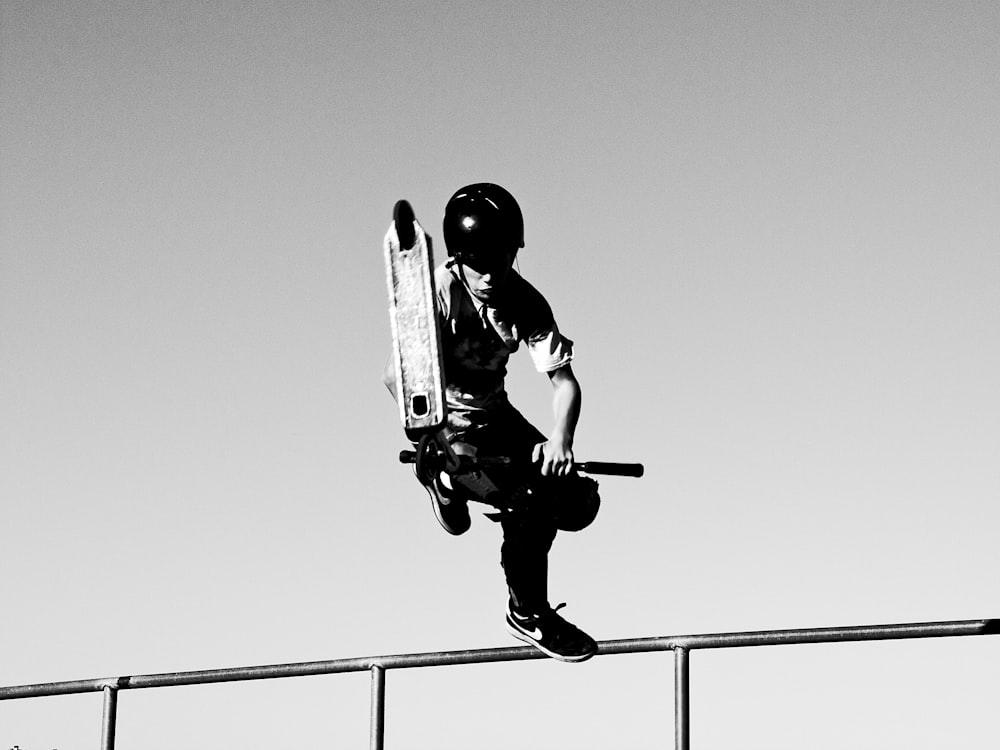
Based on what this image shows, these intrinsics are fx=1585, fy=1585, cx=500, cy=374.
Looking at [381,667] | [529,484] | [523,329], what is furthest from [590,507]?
[381,667]

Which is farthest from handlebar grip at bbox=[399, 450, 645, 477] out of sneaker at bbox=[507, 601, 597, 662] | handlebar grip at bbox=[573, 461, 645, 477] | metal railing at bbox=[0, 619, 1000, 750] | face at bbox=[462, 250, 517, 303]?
metal railing at bbox=[0, 619, 1000, 750]

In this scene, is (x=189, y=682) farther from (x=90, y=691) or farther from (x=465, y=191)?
(x=465, y=191)

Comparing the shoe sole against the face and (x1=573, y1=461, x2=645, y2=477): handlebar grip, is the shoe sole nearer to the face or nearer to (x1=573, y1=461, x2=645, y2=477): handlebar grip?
(x1=573, y1=461, x2=645, y2=477): handlebar grip

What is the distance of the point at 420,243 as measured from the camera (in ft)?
15.1

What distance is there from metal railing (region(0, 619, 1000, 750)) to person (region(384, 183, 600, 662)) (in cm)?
80

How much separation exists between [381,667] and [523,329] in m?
2.01

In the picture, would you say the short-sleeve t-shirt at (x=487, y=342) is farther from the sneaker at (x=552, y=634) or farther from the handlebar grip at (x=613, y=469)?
the sneaker at (x=552, y=634)

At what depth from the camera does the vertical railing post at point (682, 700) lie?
18.7 ft

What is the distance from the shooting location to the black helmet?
492 centimetres

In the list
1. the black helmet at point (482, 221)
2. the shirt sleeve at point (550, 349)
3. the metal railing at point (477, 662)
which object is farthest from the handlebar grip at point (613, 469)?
the metal railing at point (477, 662)

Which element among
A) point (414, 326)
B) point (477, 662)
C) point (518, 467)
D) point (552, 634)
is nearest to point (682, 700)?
point (552, 634)

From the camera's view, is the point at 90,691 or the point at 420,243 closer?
the point at 420,243

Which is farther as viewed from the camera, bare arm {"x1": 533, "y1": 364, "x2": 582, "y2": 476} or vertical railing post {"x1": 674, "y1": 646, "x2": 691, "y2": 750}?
vertical railing post {"x1": 674, "y1": 646, "x2": 691, "y2": 750}

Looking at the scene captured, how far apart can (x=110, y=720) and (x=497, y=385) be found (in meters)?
3.03
